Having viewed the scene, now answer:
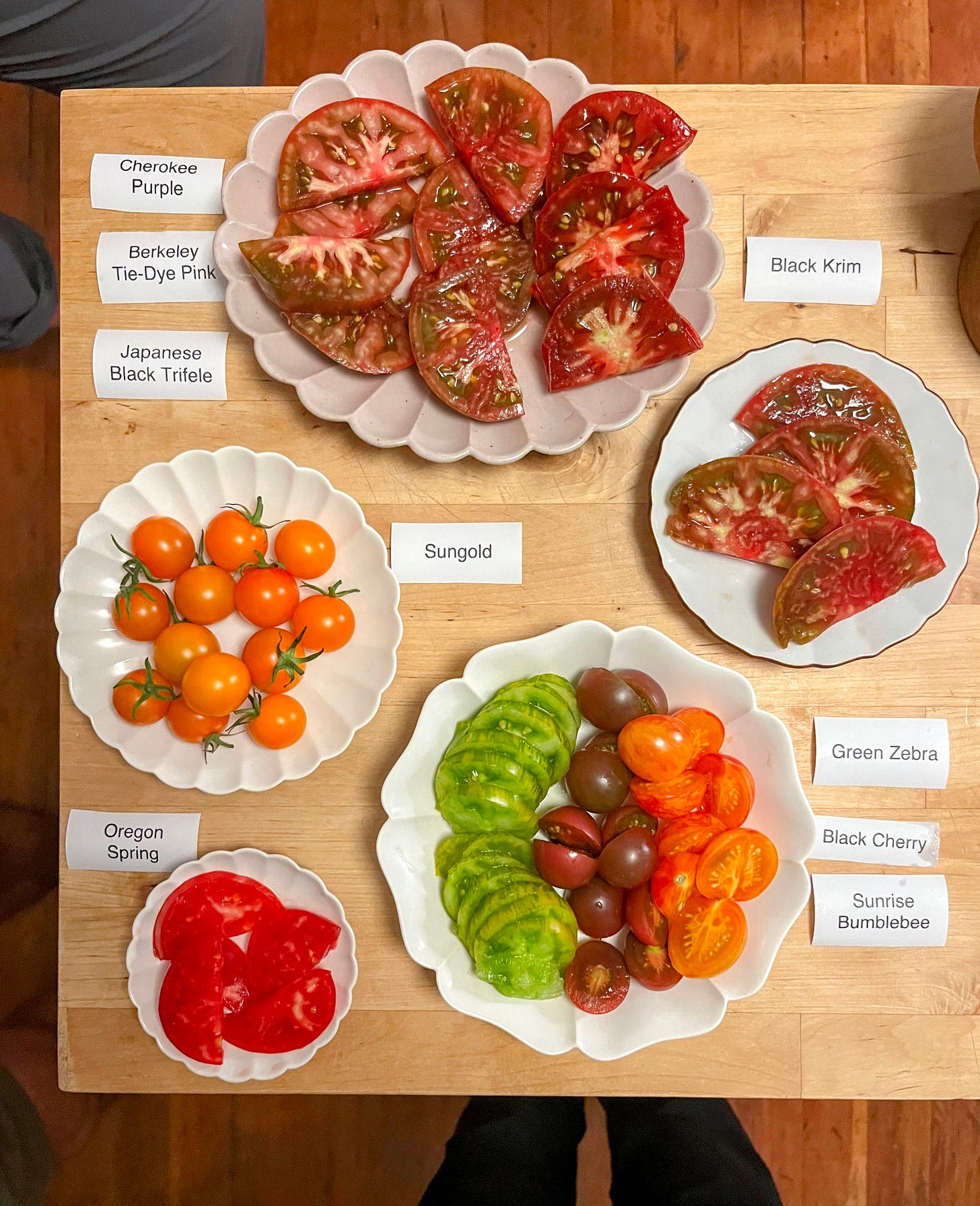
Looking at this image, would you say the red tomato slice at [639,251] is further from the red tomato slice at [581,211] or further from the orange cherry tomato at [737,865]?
the orange cherry tomato at [737,865]

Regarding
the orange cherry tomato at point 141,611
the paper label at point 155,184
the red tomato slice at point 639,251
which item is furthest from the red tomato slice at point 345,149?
the orange cherry tomato at point 141,611

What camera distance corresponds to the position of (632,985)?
41.1 inches

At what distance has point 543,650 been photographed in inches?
41.1

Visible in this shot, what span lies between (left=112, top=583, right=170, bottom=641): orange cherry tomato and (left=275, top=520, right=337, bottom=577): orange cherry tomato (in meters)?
0.15

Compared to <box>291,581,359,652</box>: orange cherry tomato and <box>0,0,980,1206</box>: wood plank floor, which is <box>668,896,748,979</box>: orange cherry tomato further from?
<box>0,0,980,1206</box>: wood plank floor

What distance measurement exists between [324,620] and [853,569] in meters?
0.59

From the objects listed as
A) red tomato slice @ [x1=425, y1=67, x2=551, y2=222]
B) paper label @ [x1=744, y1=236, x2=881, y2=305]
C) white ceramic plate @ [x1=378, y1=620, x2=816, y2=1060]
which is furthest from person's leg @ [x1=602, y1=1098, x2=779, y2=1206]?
red tomato slice @ [x1=425, y1=67, x2=551, y2=222]

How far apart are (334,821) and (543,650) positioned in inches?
12.9

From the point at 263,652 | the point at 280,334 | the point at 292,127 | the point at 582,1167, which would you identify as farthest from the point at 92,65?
the point at 582,1167

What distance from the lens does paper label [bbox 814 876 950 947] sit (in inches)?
42.5

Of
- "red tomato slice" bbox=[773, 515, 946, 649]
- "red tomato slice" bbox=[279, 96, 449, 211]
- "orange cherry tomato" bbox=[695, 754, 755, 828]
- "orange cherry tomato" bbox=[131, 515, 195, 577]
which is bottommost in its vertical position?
"orange cherry tomato" bbox=[695, 754, 755, 828]

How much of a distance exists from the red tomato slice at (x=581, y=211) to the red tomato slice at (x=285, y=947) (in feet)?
2.63

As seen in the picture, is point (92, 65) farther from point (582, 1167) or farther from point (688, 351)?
point (582, 1167)

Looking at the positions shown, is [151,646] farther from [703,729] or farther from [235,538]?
[703,729]
